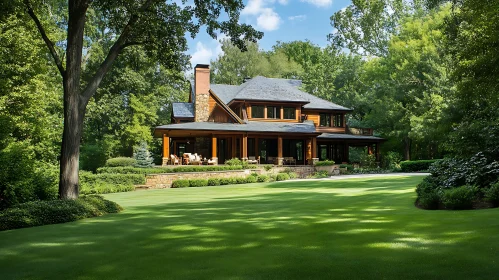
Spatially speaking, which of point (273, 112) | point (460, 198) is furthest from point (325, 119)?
point (460, 198)

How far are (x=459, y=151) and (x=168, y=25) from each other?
11024 millimetres

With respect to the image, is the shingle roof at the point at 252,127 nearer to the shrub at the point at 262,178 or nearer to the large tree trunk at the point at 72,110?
the shrub at the point at 262,178

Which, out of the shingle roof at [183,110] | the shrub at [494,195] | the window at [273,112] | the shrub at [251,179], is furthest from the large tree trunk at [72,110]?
the window at [273,112]

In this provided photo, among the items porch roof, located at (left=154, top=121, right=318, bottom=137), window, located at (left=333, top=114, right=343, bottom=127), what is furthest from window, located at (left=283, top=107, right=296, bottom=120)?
window, located at (left=333, top=114, right=343, bottom=127)

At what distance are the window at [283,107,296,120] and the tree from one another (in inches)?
890

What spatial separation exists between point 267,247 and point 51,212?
692 cm

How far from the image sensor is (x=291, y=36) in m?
69.9

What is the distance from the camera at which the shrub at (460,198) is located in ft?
31.7

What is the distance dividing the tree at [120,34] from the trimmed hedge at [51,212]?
120 cm

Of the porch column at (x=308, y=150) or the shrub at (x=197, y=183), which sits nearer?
the shrub at (x=197, y=183)

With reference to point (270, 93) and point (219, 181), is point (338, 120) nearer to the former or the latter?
point (270, 93)

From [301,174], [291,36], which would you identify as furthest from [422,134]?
[291,36]

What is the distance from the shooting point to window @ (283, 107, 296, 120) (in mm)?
38906

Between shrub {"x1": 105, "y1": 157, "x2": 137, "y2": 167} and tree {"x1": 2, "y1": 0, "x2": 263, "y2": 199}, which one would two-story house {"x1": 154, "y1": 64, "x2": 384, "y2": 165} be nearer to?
shrub {"x1": 105, "y1": 157, "x2": 137, "y2": 167}
